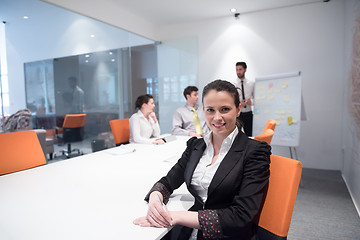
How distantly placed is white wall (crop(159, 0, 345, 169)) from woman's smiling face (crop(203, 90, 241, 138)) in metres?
4.18

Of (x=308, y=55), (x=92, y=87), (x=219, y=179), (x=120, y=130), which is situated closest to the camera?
(x=219, y=179)

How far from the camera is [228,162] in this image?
3.64 ft

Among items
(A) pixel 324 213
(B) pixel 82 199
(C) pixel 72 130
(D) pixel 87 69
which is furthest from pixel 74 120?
(A) pixel 324 213

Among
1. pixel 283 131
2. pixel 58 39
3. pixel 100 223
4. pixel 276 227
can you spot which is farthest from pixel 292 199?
pixel 58 39

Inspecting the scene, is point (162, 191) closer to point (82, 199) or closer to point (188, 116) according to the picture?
point (82, 199)

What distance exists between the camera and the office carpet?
2.36m

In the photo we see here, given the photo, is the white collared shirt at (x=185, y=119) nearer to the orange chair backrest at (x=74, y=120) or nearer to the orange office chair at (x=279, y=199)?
the orange chair backrest at (x=74, y=120)

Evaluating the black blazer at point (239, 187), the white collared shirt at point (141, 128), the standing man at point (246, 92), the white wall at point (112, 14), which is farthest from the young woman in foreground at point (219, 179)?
the standing man at point (246, 92)

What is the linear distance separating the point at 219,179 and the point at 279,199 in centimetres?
26

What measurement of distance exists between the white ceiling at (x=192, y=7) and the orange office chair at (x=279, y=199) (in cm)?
413

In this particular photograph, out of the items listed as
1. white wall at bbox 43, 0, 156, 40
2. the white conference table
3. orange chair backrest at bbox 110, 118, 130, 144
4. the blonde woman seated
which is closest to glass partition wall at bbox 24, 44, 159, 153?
white wall at bbox 43, 0, 156, 40

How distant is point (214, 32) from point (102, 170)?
15.1 feet

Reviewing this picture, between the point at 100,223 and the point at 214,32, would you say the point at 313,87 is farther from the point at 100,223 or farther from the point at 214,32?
the point at 100,223

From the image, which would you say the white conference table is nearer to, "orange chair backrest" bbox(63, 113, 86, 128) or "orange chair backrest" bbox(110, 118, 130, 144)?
"orange chair backrest" bbox(110, 118, 130, 144)
